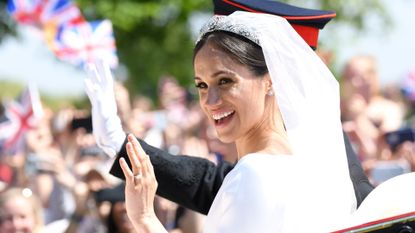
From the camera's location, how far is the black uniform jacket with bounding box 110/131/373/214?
4.27 m

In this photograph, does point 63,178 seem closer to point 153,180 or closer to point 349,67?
point 349,67

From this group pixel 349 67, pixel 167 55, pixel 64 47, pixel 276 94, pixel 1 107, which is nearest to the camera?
Result: pixel 276 94

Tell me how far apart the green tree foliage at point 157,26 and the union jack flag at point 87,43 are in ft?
29.4

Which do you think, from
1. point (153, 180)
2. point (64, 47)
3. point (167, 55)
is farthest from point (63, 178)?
point (167, 55)

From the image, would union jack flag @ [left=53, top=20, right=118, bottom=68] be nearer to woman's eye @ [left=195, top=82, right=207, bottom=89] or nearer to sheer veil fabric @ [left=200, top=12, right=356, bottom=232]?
woman's eye @ [left=195, top=82, right=207, bottom=89]

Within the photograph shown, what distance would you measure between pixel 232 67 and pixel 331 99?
393 mm

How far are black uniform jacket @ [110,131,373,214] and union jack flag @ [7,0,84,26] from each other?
19.4ft

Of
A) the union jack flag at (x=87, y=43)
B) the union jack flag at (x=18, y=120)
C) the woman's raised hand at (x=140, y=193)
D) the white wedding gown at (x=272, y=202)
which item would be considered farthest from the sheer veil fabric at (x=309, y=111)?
the union jack flag at (x=18, y=120)

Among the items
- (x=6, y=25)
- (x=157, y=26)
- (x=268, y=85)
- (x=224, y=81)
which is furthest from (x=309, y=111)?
(x=157, y=26)

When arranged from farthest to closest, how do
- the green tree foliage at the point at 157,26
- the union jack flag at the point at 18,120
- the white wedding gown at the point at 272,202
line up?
the green tree foliage at the point at 157,26 < the union jack flag at the point at 18,120 < the white wedding gown at the point at 272,202

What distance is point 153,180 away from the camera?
353cm

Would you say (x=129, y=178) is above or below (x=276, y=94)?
below

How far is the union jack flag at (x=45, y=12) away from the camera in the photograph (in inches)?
398

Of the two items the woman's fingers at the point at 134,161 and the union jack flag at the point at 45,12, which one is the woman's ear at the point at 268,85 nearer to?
the woman's fingers at the point at 134,161
